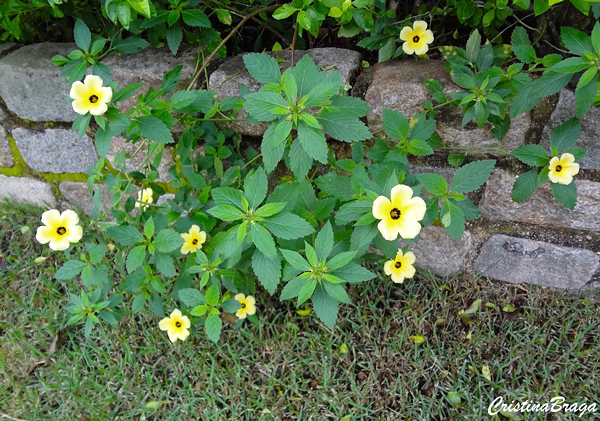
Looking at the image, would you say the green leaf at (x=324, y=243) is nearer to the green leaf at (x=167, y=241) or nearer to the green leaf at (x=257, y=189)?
the green leaf at (x=257, y=189)

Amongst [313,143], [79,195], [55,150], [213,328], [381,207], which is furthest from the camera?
[79,195]

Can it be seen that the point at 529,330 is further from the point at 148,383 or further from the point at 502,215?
the point at 148,383

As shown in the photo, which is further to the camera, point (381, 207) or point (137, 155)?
A: point (137, 155)

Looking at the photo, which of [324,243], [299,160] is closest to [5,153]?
[299,160]

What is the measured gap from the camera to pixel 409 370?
166cm

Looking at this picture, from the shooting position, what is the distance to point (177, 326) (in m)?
1.62

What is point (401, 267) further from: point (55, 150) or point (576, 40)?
point (55, 150)

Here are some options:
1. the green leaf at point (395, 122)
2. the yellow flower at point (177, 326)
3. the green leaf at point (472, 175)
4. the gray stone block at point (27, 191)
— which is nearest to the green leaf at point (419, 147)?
the green leaf at point (395, 122)

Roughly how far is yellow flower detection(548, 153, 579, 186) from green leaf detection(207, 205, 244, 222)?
3.14 ft

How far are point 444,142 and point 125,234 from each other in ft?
3.71

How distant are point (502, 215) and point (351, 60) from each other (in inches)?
32.6

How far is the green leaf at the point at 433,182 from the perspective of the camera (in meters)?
1.20

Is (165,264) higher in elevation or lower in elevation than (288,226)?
lower

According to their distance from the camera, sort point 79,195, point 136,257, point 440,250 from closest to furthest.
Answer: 1. point 136,257
2. point 440,250
3. point 79,195
